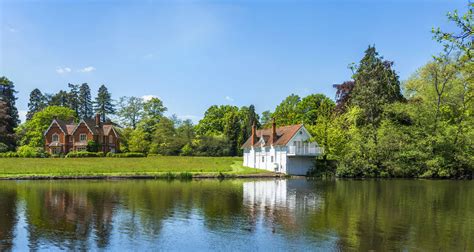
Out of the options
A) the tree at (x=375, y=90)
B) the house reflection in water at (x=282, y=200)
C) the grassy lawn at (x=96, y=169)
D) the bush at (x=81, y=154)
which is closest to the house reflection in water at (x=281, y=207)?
the house reflection in water at (x=282, y=200)

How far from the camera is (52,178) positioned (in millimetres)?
44500

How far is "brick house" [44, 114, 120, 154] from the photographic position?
2948 inches

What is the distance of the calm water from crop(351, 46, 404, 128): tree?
26.2m

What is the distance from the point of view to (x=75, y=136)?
2963 inches

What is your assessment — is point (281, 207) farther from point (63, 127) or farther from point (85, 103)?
point (85, 103)

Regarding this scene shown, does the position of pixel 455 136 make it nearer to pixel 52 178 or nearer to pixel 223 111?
pixel 52 178

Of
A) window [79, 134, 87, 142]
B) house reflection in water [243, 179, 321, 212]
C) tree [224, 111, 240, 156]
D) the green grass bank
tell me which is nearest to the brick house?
window [79, 134, 87, 142]

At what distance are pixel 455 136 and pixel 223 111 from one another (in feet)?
197

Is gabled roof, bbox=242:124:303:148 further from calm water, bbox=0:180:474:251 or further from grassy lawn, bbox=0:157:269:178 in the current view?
calm water, bbox=0:180:474:251

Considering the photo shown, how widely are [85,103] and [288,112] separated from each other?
5693 cm

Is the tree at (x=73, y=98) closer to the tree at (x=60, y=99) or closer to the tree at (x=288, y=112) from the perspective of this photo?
the tree at (x=60, y=99)

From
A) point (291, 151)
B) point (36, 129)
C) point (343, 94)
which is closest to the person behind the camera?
point (291, 151)

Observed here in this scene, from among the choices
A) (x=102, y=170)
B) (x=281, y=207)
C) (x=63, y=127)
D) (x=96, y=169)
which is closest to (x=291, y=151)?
(x=102, y=170)

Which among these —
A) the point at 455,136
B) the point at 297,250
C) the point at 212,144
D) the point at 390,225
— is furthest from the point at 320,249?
the point at 212,144
